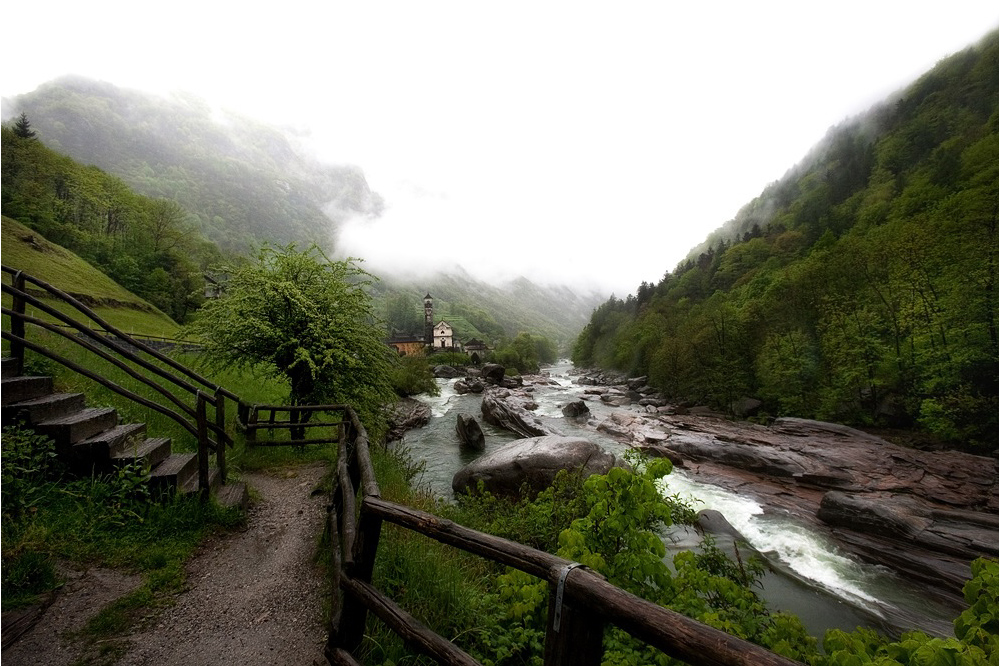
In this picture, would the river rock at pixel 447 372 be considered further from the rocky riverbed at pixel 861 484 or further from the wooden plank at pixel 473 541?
the wooden plank at pixel 473 541

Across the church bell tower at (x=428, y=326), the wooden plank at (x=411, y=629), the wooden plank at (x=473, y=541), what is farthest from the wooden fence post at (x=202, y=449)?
the church bell tower at (x=428, y=326)

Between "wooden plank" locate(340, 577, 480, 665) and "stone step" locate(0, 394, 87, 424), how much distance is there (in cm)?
473

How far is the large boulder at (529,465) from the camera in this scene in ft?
41.4

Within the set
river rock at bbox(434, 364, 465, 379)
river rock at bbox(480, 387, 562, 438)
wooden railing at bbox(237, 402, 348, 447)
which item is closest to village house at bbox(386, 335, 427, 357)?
river rock at bbox(434, 364, 465, 379)

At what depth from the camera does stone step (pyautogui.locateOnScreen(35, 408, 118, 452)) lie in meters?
4.72

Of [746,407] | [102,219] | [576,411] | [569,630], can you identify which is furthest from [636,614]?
[102,219]

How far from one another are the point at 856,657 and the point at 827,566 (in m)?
10.7

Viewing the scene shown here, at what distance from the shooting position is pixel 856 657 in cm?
355

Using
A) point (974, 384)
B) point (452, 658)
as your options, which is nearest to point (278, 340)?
point (452, 658)

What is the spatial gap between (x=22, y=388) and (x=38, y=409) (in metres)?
0.44

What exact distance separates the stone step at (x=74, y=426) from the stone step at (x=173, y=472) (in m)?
0.89

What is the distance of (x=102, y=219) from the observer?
165 feet

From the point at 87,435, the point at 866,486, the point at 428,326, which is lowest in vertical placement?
the point at 866,486

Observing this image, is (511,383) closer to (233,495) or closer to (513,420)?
→ (513,420)
